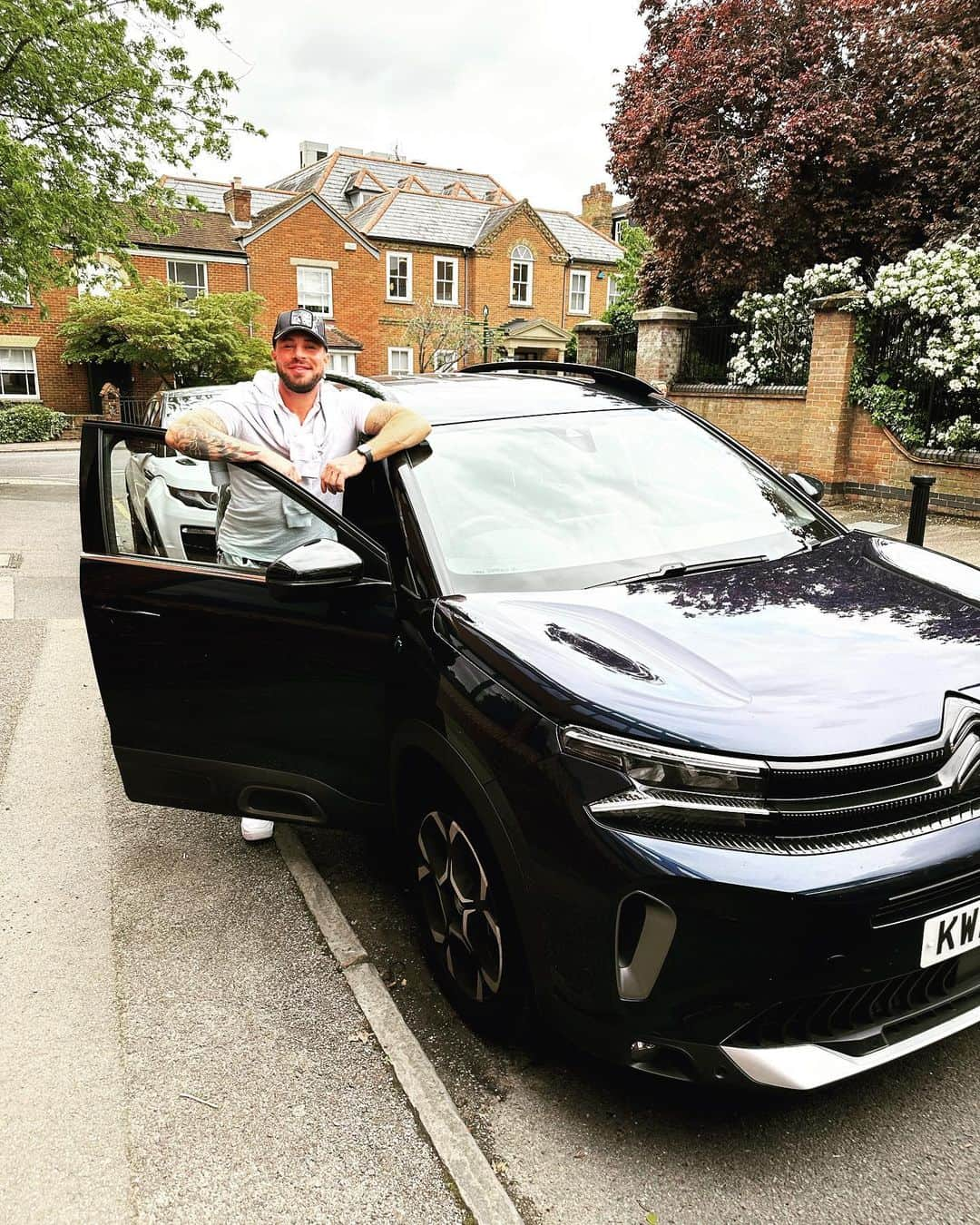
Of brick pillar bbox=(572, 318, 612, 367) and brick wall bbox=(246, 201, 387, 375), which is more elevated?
brick wall bbox=(246, 201, 387, 375)

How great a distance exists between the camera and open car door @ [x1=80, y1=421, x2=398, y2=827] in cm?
285

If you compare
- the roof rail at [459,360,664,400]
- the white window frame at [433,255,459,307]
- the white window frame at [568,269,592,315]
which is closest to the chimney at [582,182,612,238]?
the white window frame at [568,269,592,315]

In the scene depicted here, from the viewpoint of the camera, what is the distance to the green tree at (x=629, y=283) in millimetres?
21047

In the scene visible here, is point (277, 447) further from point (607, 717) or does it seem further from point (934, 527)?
point (934, 527)

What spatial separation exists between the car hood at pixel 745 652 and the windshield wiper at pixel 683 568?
0.05 metres

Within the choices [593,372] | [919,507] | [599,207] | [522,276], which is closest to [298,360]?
[593,372]

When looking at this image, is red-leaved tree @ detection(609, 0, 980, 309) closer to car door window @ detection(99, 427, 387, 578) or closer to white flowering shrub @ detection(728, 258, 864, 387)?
white flowering shrub @ detection(728, 258, 864, 387)

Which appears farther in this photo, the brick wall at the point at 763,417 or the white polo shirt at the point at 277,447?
the brick wall at the point at 763,417

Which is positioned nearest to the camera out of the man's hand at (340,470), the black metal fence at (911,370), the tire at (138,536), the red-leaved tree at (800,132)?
the man's hand at (340,470)

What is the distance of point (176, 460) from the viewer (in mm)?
3416

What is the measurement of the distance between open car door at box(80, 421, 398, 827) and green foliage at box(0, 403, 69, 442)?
29282 millimetres

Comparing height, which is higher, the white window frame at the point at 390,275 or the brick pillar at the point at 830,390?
the white window frame at the point at 390,275

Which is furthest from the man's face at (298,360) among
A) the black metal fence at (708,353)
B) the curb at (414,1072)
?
the black metal fence at (708,353)

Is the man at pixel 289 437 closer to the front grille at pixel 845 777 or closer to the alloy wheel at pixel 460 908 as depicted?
the alloy wheel at pixel 460 908
